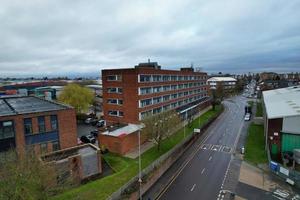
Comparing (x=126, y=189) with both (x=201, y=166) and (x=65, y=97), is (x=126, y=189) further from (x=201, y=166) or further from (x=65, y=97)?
(x=65, y=97)

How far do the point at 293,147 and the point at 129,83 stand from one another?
93.2 ft

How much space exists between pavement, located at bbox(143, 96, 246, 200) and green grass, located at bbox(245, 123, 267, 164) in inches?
92.5

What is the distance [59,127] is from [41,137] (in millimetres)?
2605

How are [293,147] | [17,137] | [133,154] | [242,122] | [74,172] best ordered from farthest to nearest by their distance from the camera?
[242,122] < [133,154] < [293,147] < [17,137] < [74,172]

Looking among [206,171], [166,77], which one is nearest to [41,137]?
[206,171]

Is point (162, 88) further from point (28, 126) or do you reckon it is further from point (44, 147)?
point (28, 126)

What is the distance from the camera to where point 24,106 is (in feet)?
103

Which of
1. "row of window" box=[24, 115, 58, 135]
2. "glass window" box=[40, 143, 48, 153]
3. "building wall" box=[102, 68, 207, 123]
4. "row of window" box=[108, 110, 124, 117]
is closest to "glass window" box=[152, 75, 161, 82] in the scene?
"building wall" box=[102, 68, 207, 123]

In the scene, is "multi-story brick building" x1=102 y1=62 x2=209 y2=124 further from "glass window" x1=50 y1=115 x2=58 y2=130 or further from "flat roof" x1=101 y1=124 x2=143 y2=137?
"glass window" x1=50 y1=115 x2=58 y2=130

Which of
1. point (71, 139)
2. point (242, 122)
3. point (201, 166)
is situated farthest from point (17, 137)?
point (242, 122)

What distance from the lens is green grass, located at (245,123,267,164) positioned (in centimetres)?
3222

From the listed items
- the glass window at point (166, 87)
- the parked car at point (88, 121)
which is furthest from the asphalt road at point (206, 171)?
the parked car at point (88, 121)

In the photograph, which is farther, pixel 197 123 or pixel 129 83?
pixel 197 123

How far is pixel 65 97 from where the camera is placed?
59.0 metres
